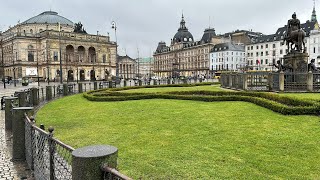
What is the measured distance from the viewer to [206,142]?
8.36 m

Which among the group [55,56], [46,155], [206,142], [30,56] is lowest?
[206,142]

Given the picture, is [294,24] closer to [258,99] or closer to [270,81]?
[270,81]

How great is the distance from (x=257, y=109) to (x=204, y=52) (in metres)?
106

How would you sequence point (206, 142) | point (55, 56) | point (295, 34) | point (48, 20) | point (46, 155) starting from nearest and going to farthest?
1. point (46, 155)
2. point (206, 142)
3. point (295, 34)
4. point (55, 56)
5. point (48, 20)

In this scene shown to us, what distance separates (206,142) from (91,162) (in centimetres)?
555

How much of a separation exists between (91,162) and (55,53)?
3285 inches

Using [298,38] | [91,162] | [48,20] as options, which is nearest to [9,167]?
[91,162]

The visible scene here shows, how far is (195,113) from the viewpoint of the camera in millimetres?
13875

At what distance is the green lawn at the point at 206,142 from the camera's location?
6.16 meters

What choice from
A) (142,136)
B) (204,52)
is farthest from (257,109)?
(204,52)

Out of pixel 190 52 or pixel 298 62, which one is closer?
pixel 298 62

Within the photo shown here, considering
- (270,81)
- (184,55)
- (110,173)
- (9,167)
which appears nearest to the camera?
(110,173)

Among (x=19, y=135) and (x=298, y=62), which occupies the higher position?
(x=298, y=62)

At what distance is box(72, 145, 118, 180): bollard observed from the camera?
331cm
